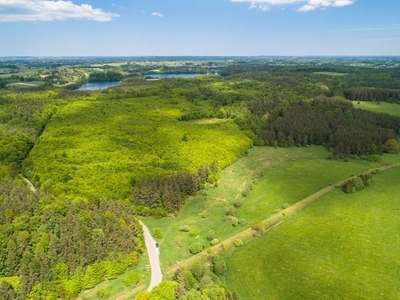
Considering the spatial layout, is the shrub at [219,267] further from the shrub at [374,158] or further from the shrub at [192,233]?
the shrub at [374,158]

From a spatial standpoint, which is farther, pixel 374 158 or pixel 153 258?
pixel 374 158

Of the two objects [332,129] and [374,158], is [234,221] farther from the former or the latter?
[332,129]

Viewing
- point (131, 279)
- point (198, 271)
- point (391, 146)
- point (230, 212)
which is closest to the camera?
point (198, 271)

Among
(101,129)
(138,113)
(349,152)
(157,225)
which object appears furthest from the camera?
(138,113)

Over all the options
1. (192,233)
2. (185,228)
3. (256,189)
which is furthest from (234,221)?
(256,189)

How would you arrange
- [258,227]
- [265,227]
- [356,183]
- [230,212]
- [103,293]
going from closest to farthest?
[103,293], [258,227], [265,227], [230,212], [356,183]

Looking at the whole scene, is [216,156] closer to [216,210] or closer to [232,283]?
[216,210]

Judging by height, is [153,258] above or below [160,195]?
below

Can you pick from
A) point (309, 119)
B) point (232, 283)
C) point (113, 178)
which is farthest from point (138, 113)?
point (232, 283)
